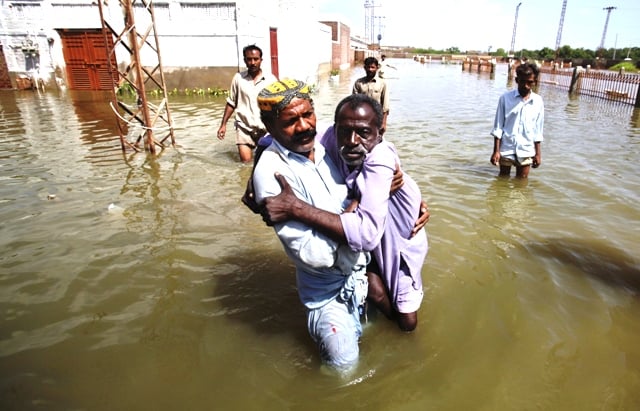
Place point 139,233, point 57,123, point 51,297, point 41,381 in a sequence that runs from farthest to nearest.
A: point 57,123 → point 139,233 → point 51,297 → point 41,381

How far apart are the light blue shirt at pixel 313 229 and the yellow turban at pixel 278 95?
0.67ft

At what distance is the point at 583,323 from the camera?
10.4 ft

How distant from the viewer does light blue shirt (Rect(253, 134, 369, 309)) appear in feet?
6.83

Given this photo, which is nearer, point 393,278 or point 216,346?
point 393,278

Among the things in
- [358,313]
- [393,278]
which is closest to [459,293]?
[393,278]

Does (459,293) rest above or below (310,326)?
below

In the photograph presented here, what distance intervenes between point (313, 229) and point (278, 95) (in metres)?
0.70

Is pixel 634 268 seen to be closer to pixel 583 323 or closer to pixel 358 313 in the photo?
pixel 583 323

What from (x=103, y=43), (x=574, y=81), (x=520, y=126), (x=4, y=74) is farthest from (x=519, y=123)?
(x=4, y=74)

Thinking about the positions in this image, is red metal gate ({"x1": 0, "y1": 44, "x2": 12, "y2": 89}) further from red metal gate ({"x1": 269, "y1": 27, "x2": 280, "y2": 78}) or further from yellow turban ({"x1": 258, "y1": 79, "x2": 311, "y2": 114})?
yellow turban ({"x1": 258, "y1": 79, "x2": 311, "y2": 114})

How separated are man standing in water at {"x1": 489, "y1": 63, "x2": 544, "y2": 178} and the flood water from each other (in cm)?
52

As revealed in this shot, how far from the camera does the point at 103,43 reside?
57.5ft

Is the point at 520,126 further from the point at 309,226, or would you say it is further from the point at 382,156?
the point at 309,226

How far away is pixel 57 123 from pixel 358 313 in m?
11.6
